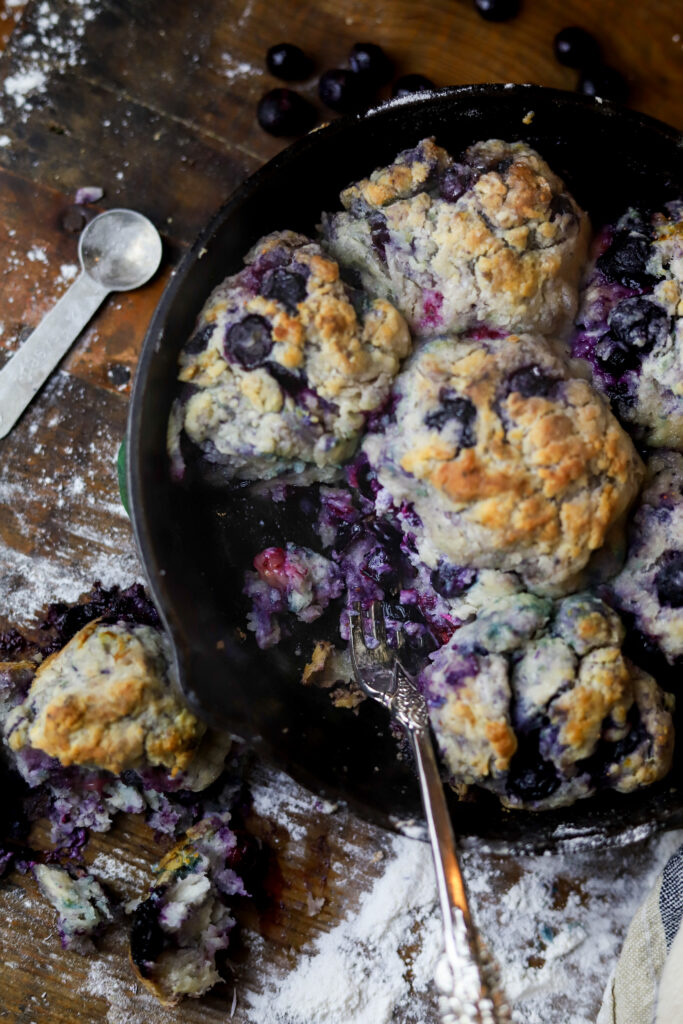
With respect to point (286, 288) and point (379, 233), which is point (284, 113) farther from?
point (286, 288)

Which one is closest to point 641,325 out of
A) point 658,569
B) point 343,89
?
point 658,569

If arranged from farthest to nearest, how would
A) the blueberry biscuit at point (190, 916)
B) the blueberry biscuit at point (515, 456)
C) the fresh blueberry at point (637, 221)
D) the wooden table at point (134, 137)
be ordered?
1. the wooden table at point (134, 137)
2. the blueberry biscuit at point (190, 916)
3. the fresh blueberry at point (637, 221)
4. the blueberry biscuit at point (515, 456)

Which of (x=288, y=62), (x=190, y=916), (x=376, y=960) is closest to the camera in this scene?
(x=190, y=916)

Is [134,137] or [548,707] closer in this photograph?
[548,707]

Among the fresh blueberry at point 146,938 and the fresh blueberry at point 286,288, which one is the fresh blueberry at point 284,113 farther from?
the fresh blueberry at point 146,938

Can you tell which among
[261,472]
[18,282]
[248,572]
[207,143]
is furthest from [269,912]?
[207,143]

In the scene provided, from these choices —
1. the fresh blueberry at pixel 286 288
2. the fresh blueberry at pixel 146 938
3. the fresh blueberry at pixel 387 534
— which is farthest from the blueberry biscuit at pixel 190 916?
the fresh blueberry at pixel 286 288

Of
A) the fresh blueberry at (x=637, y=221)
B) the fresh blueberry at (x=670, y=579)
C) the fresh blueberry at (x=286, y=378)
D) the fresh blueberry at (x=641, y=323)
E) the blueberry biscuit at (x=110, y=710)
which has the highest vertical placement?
the fresh blueberry at (x=637, y=221)
